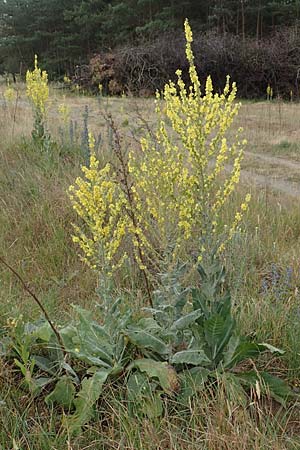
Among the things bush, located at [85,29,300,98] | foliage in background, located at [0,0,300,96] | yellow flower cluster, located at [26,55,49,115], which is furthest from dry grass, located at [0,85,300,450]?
bush, located at [85,29,300,98]

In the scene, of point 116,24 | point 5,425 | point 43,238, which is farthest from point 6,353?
point 116,24

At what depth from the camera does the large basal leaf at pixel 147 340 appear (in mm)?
1943

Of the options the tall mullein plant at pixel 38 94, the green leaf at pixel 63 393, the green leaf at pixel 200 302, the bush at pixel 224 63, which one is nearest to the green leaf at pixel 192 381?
the green leaf at pixel 200 302

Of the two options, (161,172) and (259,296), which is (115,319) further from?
(259,296)

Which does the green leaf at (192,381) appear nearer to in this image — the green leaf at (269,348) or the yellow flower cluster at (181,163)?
the green leaf at (269,348)

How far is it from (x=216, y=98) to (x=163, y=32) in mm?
19169

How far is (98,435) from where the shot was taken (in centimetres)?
179

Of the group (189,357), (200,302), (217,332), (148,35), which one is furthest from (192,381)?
(148,35)

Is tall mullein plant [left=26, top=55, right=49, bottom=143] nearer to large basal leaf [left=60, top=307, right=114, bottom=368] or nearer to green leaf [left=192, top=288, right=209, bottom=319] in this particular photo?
large basal leaf [left=60, top=307, right=114, bottom=368]

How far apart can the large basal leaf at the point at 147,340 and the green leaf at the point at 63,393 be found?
0.98 ft

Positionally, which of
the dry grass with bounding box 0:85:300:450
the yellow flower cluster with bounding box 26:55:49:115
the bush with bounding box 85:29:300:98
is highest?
the bush with bounding box 85:29:300:98

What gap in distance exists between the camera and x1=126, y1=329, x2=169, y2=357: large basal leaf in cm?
194

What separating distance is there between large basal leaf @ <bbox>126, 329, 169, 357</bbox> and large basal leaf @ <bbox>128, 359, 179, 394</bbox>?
57mm

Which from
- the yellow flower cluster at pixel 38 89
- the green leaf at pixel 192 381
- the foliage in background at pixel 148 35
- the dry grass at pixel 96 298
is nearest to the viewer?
the dry grass at pixel 96 298
